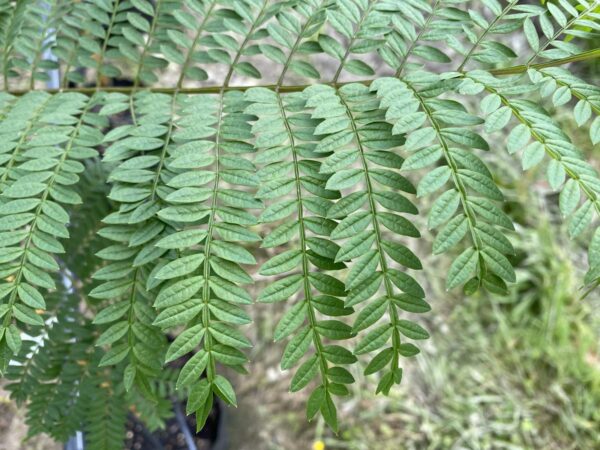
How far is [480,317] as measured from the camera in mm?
2477

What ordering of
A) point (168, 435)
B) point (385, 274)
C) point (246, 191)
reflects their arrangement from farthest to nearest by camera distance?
point (168, 435), point (246, 191), point (385, 274)

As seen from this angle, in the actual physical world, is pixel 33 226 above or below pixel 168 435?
above

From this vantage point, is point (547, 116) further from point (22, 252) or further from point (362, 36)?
point (22, 252)

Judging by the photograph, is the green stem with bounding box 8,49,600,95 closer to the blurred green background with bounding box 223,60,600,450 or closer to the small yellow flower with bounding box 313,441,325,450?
the blurred green background with bounding box 223,60,600,450

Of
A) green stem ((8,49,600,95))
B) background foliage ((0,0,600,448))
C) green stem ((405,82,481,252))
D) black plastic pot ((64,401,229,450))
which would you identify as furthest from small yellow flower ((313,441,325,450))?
green stem ((405,82,481,252))

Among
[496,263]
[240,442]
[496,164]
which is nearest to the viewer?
[496,263]

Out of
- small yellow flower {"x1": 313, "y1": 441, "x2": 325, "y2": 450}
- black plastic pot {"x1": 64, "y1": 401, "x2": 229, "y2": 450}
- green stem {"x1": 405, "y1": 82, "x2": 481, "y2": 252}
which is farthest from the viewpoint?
small yellow flower {"x1": 313, "y1": 441, "x2": 325, "y2": 450}

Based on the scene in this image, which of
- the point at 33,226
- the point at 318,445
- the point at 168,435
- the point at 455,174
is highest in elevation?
the point at 455,174

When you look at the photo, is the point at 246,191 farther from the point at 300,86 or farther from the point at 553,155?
the point at 553,155

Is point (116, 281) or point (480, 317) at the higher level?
point (116, 281)

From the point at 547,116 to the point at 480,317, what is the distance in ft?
5.89

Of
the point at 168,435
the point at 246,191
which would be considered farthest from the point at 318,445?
the point at 246,191

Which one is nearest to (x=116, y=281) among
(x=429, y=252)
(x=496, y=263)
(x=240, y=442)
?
(x=496, y=263)

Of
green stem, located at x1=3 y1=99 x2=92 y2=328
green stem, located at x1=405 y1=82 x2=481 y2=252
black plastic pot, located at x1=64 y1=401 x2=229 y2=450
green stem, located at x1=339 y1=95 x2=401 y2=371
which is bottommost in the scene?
black plastic pot, located at x1=64 y1=401 x2=229 y2=450
